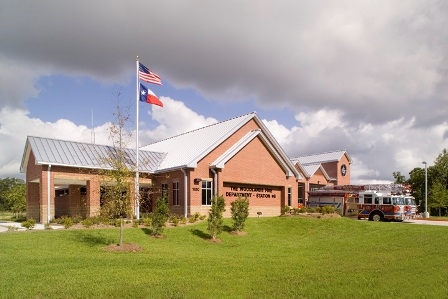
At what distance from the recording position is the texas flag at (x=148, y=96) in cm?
2809

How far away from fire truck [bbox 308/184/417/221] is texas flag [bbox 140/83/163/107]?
62.6 ft

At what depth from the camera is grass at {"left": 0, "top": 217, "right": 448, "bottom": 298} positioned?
1029 centimetres

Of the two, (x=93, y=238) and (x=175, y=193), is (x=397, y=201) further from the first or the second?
(x=93, y=238)

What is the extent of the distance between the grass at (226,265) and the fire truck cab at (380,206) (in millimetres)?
8361

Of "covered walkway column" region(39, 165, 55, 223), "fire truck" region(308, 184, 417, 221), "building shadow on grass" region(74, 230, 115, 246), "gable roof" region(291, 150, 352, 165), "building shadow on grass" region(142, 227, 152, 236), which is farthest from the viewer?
"gable roof" region(291, 150, 352, 165)

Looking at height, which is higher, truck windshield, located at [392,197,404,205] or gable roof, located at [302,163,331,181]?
gable roof, located at [302,163,331,181]

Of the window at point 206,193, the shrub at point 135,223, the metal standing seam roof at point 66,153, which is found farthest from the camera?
the window at point 206,193

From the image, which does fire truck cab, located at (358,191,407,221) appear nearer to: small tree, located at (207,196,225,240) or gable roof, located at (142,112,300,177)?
gable roof, located at (142,112,300,177)

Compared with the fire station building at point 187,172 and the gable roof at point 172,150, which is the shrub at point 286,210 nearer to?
the fire station building at point 187,172

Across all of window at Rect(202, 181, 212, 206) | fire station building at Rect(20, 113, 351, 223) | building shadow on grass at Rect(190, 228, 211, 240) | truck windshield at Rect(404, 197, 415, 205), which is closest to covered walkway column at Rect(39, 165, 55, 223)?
fire station building at Rect(20, 113, 351, 223)

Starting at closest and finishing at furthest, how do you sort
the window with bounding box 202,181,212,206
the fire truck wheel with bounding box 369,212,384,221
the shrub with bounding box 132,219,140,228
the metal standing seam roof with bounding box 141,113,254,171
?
the shrub with bounding box 132,219,140,228 → the window with bounding box 202,181,212,206 → the metal standing seam roof with bounding box 141,113,254,171 → the fire truck wheel with bounding box 369,212,384,221

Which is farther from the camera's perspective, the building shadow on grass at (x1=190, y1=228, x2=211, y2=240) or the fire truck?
the fire truck

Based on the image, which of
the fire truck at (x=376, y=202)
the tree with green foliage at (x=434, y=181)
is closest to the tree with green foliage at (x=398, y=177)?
the tree with green foliage at (x=434, y=181)

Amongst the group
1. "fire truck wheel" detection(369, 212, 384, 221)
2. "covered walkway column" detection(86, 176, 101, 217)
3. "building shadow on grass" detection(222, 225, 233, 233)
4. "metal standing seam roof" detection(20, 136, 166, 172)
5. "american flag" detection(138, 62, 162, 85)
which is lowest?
"fire truck wheel" detection(369, 212, 384, 221)
